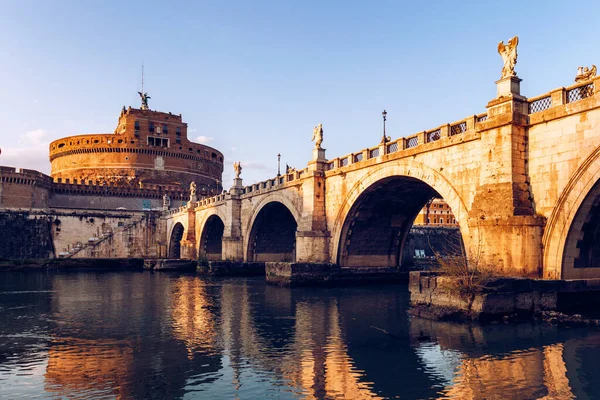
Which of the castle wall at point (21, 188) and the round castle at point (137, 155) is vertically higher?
the round castle at point (137, 155)

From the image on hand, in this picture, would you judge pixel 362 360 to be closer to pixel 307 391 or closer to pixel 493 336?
pixel 307 391

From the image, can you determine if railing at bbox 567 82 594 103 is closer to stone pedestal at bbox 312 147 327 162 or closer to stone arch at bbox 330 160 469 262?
stone arch at bbox 330 160 469 262

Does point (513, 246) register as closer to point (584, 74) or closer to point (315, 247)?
point (584, 74)

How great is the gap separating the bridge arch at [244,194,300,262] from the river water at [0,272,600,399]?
64.3 ft

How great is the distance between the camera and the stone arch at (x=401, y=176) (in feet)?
68.4

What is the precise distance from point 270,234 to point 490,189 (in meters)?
27.0

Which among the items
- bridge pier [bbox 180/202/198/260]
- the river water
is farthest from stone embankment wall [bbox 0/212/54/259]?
the river water

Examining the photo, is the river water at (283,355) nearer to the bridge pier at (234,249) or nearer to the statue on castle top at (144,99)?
the bridge pier at (234,249)

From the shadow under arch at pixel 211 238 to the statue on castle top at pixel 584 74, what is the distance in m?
39.4

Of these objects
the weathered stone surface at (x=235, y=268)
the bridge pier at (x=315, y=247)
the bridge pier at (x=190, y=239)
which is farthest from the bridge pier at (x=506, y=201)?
the bridge pier at (x=190, y=239)

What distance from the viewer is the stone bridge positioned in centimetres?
1628

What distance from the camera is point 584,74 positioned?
19.6 m

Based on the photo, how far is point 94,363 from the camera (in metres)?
11.7

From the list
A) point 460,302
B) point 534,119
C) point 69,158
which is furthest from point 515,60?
point 69,158
